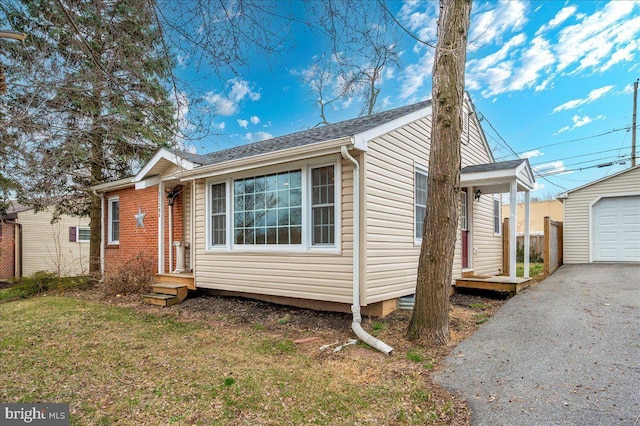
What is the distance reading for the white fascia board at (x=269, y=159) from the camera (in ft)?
18.1

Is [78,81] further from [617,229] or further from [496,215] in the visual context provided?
[617,229]

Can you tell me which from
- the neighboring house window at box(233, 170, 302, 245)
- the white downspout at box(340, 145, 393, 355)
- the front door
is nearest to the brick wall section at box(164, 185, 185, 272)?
the neighboring house window at box(233, 170, 302, 245)

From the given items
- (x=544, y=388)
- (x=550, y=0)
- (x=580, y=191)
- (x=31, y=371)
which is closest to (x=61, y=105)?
(x=31, y=371)

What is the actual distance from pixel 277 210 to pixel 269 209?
0.70ft

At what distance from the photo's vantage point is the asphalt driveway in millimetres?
2983

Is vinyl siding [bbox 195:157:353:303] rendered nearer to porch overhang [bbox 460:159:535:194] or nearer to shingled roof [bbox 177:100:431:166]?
shingled roof [bbox 177:100:431:166]

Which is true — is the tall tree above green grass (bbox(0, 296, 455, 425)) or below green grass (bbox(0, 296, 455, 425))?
above

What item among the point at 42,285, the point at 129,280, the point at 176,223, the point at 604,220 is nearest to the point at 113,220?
the point at 42,285

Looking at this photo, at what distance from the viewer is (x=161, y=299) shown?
7660 mm

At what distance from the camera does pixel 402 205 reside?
21.7 feet

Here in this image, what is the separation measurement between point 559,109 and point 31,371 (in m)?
21.2

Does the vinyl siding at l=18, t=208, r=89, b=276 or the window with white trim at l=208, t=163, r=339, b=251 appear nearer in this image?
the window with white trim at l=208, t=163, r=339, b=251

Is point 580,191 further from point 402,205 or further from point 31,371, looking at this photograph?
point 31,371

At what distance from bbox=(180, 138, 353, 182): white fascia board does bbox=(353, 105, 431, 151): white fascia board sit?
23 centimetres
